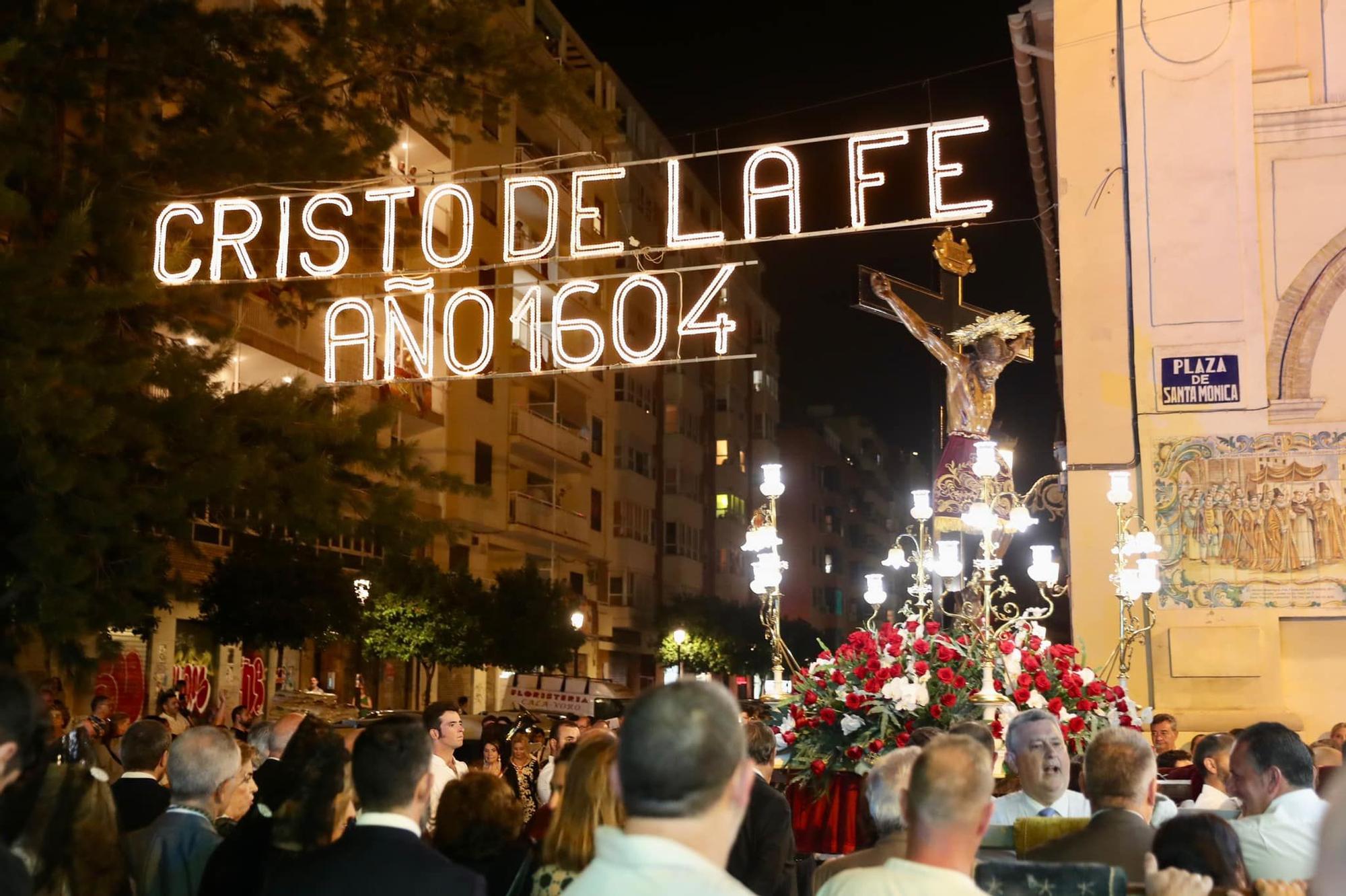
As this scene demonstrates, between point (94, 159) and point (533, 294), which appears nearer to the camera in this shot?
point (94, 159)

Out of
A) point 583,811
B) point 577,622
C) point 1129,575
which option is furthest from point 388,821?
point 577,622

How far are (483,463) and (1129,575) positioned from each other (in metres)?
26.2

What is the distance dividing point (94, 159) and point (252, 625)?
41.1ft

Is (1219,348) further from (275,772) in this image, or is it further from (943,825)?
(943,825)

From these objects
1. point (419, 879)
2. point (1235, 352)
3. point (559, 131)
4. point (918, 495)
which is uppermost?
point (559, 131)

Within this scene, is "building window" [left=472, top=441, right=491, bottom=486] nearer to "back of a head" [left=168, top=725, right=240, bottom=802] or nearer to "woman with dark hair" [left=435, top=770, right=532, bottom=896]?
"back of a head" [left=168, top=725, right=240, bottom=802]

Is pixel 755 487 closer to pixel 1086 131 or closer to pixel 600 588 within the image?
pixel 600 588

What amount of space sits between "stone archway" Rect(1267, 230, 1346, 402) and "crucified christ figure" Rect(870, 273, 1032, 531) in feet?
8.39

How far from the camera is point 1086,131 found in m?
17.3

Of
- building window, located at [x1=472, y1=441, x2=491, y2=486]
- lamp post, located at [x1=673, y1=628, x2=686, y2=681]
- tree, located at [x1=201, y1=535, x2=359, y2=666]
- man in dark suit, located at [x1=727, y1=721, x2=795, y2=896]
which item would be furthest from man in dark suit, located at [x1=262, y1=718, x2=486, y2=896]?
lamp post, located at [x1=673, y1=628, x2=686, y2=681]

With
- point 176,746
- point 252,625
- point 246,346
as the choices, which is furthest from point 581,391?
point 176,746

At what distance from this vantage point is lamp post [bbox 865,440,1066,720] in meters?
10.5

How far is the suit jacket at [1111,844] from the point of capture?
15.1 ft

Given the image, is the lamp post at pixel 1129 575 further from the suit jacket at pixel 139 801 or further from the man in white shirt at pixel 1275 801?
the suit jacket at pixel 139 801
